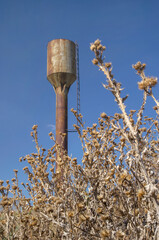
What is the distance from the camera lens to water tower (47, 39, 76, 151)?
11309mm

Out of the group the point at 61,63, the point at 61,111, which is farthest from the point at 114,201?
the point at 61,63

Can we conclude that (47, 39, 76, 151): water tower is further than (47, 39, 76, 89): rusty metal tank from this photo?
No

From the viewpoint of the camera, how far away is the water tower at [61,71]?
37.1ft

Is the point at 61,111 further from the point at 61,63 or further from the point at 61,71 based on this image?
the point at 61,63

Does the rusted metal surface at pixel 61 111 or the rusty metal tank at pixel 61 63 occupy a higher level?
the rusty metal tank at pixel 61 63

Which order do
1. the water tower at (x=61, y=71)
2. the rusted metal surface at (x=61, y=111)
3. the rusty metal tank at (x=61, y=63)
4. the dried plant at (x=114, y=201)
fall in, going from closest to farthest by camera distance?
the dried plant at (x=114, y=201) → the rusted metal surface at (x=61, y=111) → the water tower at (x=61, y=71) → the rusty metal tank at (x=61, y=63)

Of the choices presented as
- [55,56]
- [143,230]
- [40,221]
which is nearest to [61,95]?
[55,56]

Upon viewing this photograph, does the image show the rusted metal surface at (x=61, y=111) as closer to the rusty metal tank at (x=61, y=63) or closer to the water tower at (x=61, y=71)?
the water tower at (x=61, y=71)

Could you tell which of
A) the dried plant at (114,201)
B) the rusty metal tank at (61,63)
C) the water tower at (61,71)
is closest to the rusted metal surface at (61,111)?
the water tower at (61,71)

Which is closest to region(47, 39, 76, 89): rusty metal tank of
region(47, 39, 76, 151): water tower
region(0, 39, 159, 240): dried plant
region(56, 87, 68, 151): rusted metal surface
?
region(47, 39, 76, 151): water tower

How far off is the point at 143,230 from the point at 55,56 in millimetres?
10903

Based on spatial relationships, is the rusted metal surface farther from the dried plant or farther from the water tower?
the dried plant

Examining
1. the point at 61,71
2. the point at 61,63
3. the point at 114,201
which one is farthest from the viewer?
the point at 61,63

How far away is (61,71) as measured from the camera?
11508mm
